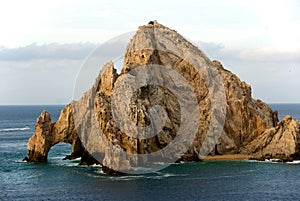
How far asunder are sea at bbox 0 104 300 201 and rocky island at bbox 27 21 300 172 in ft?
20.4

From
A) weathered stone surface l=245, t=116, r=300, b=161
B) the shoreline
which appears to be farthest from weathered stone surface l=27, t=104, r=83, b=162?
weathered stone surface l=245, t=116, r=300, b=161

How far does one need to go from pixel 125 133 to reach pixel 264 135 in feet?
127

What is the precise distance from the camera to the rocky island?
120938 millimetres

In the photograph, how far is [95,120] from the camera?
404 ft

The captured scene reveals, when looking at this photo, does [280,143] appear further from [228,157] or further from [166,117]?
[166,117]

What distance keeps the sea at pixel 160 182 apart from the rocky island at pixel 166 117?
245 inches

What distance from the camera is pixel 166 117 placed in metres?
133

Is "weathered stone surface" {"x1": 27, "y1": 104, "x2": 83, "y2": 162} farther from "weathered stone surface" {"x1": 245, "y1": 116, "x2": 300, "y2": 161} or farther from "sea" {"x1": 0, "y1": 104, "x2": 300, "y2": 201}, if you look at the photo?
"weathered stone surface" {"x1": 245, "y1": 116, "x2": 300, "y2": 161}

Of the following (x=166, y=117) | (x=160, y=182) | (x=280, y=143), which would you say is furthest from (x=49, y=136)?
(x=280, y=143)

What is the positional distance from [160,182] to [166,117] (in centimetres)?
3459

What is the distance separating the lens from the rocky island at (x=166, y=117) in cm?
12094

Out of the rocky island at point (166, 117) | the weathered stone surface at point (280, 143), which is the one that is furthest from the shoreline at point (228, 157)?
the weathered stone surface at point (280, 143)

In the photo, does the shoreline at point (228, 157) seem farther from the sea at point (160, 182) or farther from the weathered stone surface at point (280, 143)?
the sea at point (160, 182)

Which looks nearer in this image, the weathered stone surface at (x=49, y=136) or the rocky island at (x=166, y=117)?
the rocky island at (x=166, y=117)
